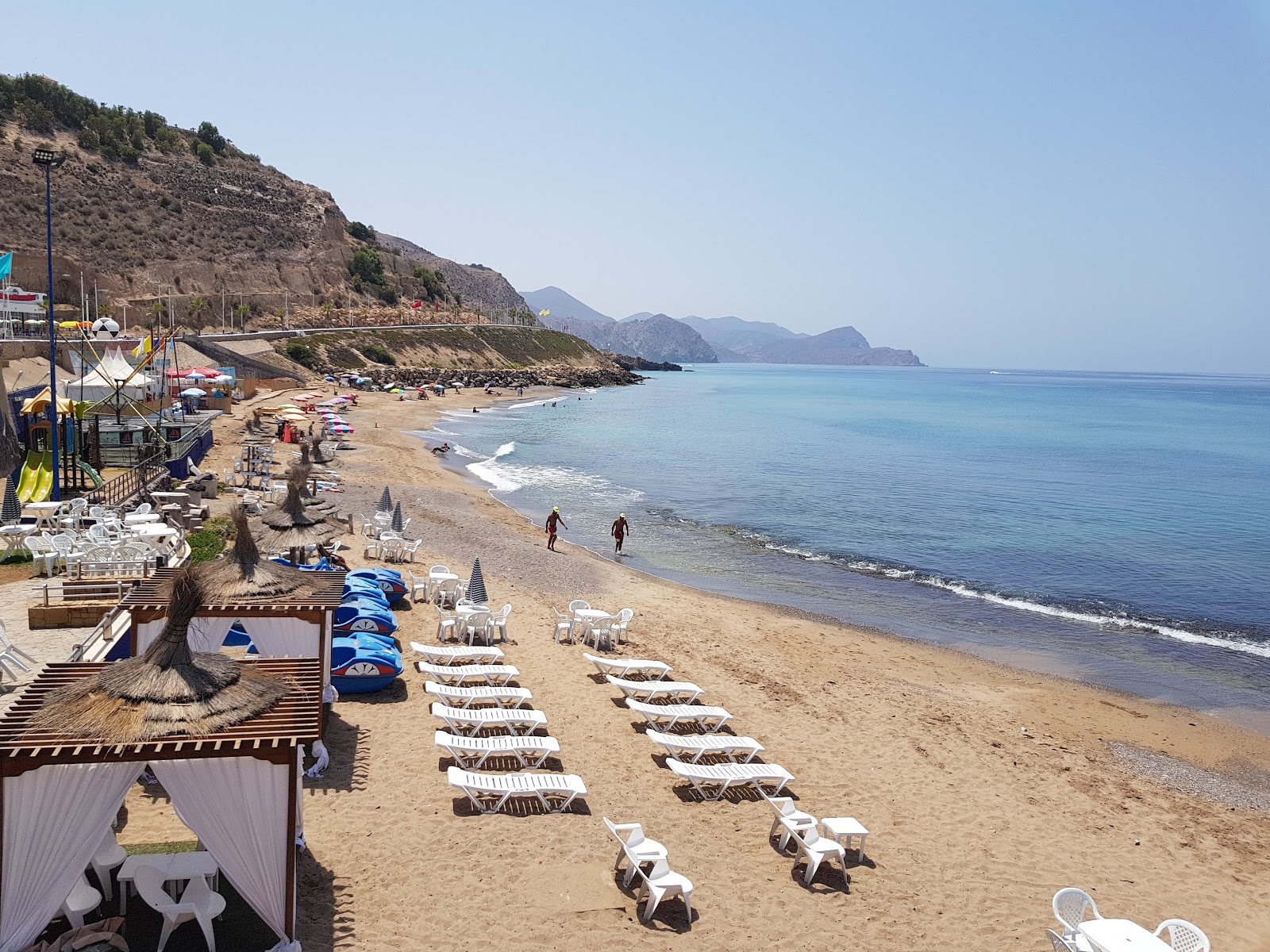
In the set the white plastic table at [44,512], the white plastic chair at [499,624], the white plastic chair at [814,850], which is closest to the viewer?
the white plastic chair at [814,850]

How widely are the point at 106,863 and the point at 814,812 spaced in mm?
6747

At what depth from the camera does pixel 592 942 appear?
6988 mm

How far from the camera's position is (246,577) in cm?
1013

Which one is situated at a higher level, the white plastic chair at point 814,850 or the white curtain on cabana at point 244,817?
the white curtain on cabana at point 244,817

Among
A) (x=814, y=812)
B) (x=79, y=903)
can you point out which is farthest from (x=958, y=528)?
(x=79, y=903)

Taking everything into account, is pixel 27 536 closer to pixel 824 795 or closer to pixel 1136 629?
pixel 824 795

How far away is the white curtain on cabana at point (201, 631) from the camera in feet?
30.6

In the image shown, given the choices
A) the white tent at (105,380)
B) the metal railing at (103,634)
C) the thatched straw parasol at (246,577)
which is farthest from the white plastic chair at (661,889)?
the white tent at (105,380)

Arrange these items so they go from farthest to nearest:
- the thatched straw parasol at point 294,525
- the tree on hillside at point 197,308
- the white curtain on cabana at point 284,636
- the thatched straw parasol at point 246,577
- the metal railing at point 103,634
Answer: the tree on hillside at point 197,308, the thatched straw parasol at point 294,525, the thatched straw parasol at point 246,577, the white curtain on cabana at point 284,636, the metal railing at point 103,634

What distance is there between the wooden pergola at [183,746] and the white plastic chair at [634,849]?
2815mm

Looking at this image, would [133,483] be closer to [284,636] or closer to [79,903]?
[284,636]

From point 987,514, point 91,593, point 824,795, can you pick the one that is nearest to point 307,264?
point 987,514

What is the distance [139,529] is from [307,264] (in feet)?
274

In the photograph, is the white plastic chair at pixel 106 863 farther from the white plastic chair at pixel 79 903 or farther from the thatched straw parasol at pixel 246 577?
the thatched straw parasol at pixel 246 577
